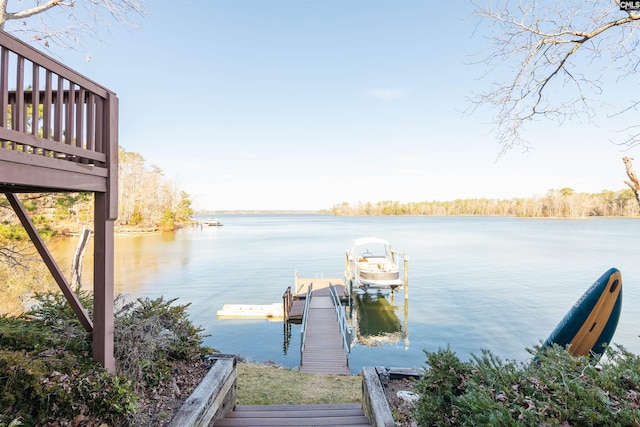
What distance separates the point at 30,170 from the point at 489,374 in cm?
322

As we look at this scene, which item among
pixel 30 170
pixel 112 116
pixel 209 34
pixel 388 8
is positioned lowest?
pixel 30 170

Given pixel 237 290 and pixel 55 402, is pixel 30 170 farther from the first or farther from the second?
pixel 237 290

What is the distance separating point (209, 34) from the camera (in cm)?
1897

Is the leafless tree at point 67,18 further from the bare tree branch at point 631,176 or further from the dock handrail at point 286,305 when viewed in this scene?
the dock handrail at point 286,305

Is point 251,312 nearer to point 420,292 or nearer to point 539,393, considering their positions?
point 420,292

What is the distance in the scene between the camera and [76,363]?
2.70 meters

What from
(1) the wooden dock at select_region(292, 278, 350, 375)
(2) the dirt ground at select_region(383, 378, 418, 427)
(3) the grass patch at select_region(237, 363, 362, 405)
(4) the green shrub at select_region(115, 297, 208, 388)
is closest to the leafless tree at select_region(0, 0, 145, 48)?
(4) the green shrub at select_region(115, 297, 208, 388)

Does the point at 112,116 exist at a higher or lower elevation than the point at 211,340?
higher

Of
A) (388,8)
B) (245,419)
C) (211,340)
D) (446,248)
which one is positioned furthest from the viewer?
(446,248)

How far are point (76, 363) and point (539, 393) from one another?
3.35m

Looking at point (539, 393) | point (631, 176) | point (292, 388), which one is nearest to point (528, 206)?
point (292, 388)

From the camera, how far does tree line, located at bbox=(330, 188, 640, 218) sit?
66500mm

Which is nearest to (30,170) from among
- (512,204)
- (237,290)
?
(237,290)

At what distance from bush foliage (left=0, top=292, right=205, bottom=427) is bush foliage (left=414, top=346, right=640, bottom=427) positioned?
2.37m
